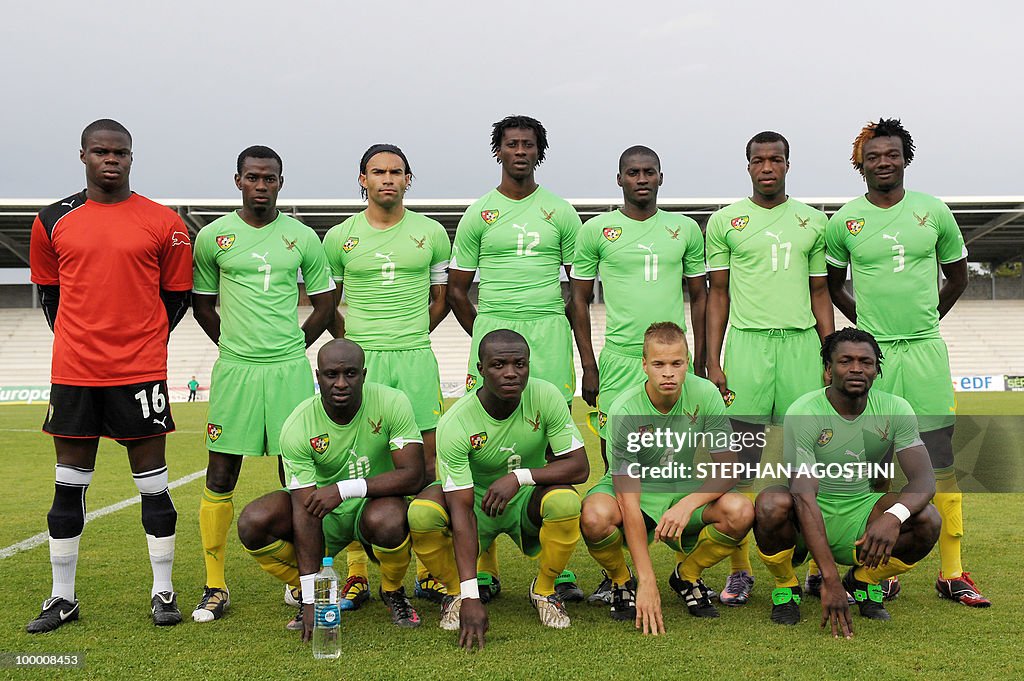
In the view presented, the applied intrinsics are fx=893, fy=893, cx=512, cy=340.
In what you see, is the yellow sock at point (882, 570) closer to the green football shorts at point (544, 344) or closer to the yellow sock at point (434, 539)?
the green football shorts at point (544, 344)

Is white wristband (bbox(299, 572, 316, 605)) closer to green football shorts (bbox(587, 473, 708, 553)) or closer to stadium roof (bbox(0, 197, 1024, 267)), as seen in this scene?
green football shorts (bbox(587, 473, 708, 553))

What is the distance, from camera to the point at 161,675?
10.7ft

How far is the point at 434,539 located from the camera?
4.06 metres

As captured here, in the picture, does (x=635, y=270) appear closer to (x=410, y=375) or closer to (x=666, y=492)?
(x=666, y=492)

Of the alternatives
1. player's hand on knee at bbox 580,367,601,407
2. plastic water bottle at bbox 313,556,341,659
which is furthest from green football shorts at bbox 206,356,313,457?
player's hand on knee at bbox 580,367,601,407

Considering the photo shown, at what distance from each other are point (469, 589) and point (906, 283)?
2731 mm

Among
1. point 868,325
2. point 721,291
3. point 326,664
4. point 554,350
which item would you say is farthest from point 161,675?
point 868,325

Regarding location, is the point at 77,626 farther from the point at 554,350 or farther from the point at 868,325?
the point at 868,325

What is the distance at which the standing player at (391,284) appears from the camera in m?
4.88

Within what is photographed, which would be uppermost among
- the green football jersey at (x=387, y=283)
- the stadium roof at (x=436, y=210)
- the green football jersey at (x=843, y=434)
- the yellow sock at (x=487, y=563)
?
the stadium roof at (x=436, y=210)

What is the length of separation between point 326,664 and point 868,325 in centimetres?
318

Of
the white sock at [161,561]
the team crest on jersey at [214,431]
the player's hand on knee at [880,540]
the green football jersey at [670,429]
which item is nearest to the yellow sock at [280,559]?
the white sock at [161,561]

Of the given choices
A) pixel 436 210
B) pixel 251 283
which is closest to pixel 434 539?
pixel 251 283

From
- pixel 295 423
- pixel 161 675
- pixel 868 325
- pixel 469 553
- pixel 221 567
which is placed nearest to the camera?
pixel 161 675
